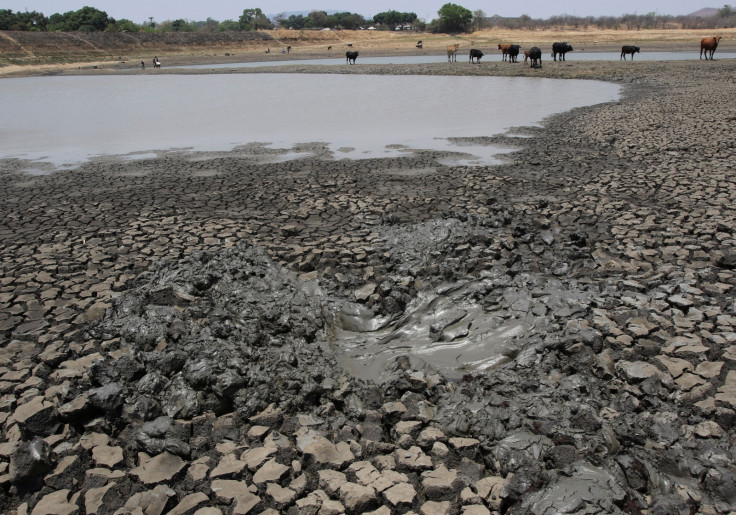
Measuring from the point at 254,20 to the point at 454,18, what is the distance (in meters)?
38.8

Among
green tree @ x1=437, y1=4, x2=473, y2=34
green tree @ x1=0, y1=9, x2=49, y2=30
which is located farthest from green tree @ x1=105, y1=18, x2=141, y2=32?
green tree @ x1=437, y1=4, x2=473, y2=34

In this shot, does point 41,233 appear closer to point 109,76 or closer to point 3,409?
point 3,409

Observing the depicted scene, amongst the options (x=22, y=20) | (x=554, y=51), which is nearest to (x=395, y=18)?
(x=22, y=20)

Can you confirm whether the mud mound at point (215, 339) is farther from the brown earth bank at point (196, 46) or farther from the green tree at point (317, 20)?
the green tree at point (317, 20)

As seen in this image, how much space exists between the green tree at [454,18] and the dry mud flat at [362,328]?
229 feet

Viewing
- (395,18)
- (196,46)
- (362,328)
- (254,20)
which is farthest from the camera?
(395,18)

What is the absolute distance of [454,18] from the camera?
69500 millimetres

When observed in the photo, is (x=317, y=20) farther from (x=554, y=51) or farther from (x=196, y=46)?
(x=554, y=51)

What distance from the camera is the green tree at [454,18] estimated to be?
68938 mm

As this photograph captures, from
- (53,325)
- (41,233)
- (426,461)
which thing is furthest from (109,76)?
(426,461)

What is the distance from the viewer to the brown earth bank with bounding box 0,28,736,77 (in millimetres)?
42328

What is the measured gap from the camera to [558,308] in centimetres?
407

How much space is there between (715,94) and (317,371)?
658 inches

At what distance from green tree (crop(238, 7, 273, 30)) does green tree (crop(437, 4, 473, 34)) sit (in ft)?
102
